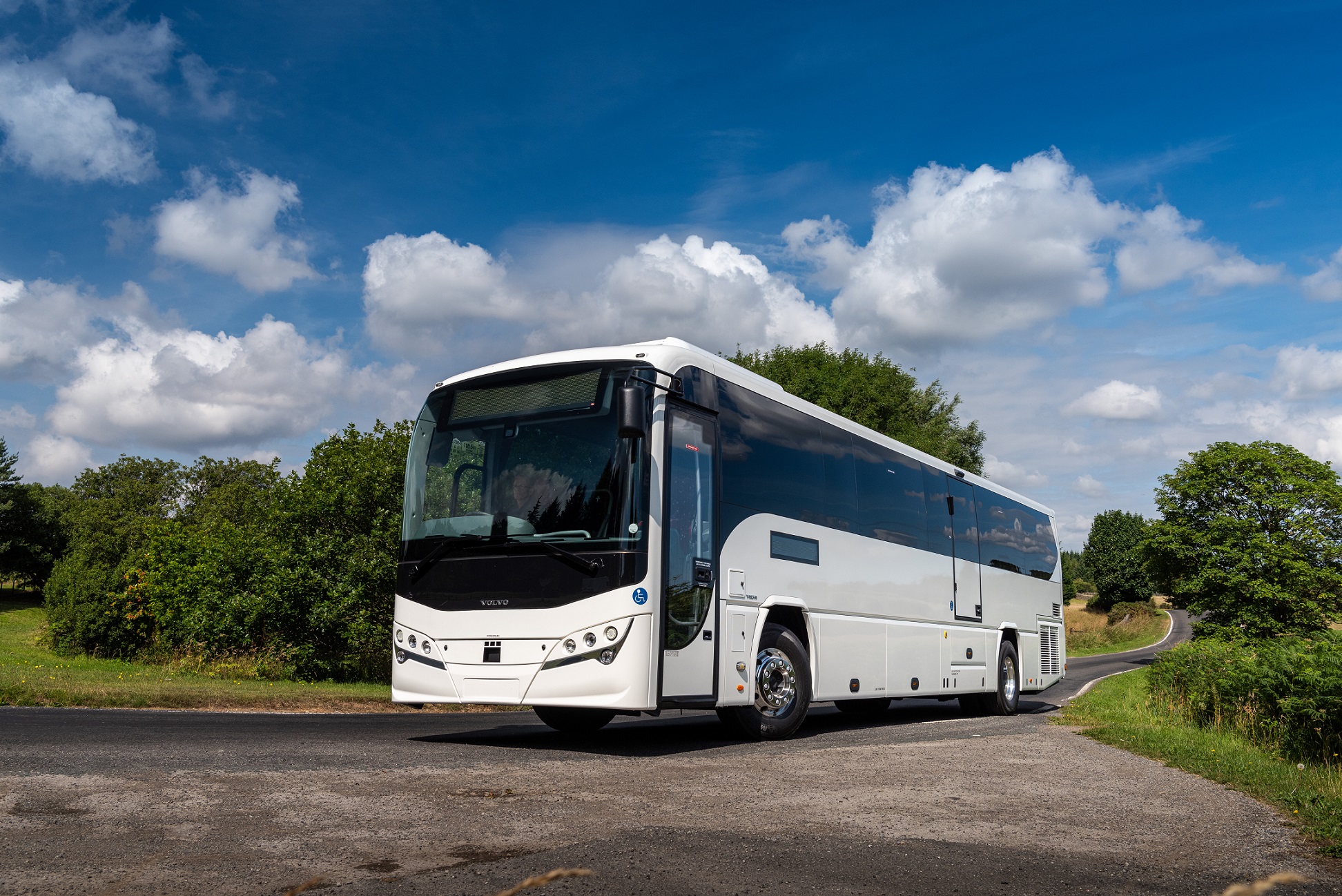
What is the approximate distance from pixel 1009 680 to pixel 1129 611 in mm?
75318

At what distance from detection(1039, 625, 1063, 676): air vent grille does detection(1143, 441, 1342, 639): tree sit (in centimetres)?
2571

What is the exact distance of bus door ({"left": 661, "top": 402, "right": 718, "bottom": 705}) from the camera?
9234mm

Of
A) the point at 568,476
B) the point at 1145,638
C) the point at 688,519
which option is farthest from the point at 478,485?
the point at 1145,638

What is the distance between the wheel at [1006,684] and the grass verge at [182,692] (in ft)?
25.7

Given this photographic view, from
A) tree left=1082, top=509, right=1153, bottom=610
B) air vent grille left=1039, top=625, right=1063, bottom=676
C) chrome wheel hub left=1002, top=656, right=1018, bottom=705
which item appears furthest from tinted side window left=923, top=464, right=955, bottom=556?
tree left=1082, top=509, right=1153, bottom=610

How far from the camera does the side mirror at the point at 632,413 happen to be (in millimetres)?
8883

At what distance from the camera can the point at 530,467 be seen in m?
9.65

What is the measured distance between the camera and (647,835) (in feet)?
16.9

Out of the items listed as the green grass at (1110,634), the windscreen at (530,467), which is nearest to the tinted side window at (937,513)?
the windscreen at (530,467)

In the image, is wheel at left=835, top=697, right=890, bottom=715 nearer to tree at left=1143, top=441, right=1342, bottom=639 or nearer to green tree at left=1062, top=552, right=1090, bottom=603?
tree at left=1143, top=441, right=1342, bottom=639

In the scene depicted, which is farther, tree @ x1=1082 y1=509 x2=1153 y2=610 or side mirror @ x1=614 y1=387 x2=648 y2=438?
tree @ x1=1082 y1=509 x2=1153 y2=610

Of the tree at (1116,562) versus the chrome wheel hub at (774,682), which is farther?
the tree at (1116,562)

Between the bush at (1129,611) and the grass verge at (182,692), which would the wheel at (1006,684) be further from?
the bush at (1129,611)

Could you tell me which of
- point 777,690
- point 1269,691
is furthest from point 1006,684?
point 777,690
